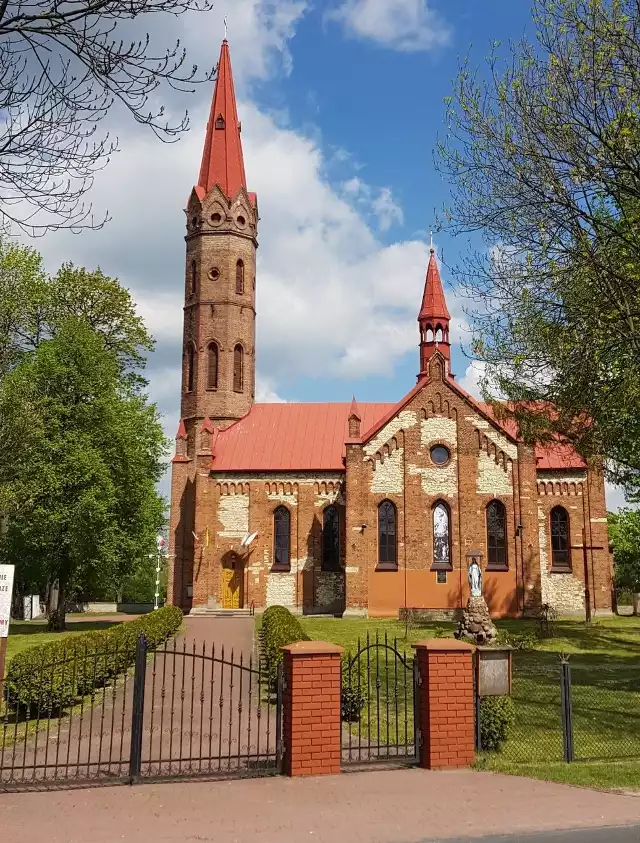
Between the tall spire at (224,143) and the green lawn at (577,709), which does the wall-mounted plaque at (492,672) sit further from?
the tall spire at (224,143)

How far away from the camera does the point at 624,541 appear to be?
56938 millimetres

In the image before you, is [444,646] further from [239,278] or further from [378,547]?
[239,278]

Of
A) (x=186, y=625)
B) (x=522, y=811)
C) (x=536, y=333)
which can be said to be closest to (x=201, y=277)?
(x=186, y=625)

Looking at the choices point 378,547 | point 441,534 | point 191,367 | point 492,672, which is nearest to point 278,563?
point 378,547

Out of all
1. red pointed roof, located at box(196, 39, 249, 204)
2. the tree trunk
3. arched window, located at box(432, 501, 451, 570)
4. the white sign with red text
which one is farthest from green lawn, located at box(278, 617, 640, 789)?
red pointed roof, located at box(196, 39, 249, 204)

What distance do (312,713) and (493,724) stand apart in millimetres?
2526

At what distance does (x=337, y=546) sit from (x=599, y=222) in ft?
77.2

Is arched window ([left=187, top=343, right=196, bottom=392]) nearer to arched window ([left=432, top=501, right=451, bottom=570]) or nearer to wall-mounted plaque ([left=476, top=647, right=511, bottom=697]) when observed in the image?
arched window ([left=432, top=501, right=451, bottom=570])

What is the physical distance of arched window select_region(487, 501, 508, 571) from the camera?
3200cm

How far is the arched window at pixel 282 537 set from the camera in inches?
1344

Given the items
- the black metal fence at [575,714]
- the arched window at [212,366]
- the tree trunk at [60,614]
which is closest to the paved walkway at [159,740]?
the black metal fence at [575,714]

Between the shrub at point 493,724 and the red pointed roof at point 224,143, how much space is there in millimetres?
33968

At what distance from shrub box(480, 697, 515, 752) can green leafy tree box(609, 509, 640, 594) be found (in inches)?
1760

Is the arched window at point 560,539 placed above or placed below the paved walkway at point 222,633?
above
